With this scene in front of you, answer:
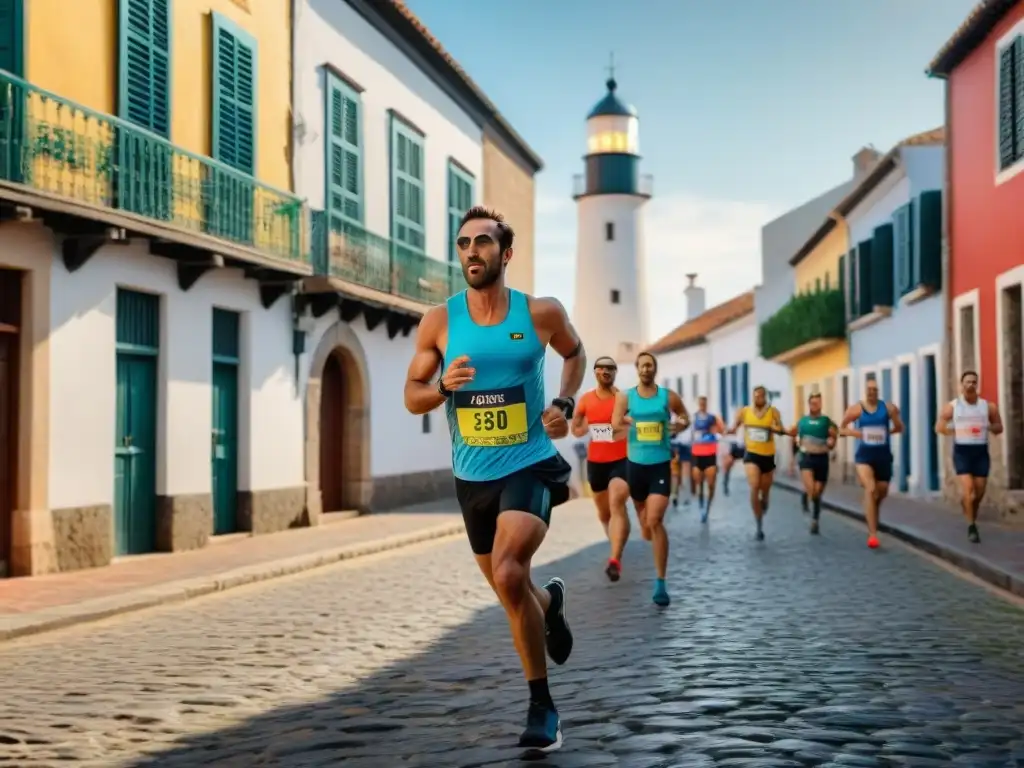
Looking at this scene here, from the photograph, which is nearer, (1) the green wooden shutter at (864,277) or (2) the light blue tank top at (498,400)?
(2) the light blue tank top at (498,400)

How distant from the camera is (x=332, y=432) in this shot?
22766mm

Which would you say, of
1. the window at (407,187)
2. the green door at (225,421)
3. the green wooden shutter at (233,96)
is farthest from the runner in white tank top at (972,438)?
the window at (407,187)

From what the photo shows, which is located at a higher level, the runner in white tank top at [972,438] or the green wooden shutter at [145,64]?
the green wooden shutter at [145,64]

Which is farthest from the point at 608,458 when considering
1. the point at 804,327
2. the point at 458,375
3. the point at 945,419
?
the point at 804,327

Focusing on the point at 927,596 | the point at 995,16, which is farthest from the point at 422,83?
the point at 927,596

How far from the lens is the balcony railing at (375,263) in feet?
65.4

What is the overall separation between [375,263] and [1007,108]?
9601 millimetres

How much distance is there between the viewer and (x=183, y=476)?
16.2m

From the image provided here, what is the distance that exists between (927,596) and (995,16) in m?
11.4

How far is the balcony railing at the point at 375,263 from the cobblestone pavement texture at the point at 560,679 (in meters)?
8.50

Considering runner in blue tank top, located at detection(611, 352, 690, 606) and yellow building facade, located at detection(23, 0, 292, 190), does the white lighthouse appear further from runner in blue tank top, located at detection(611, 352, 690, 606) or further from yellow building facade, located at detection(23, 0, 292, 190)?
runner in blue tank top, located at detection(611, 352, 690, 606)

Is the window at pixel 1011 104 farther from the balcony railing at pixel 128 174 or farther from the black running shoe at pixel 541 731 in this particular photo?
the black running shoe at pixel 541 731

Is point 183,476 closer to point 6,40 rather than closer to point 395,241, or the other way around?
point 6,40

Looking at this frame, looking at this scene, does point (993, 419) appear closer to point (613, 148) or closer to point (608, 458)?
point (608, 458)
